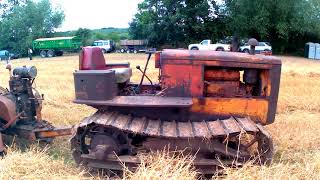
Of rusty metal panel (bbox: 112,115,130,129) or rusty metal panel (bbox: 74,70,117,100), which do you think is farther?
rusty metal panel (bbox: 74,70,117,100)

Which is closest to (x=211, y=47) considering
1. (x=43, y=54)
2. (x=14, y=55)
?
(x=43, y=54)

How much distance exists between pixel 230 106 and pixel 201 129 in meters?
0.64

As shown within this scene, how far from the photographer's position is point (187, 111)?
6.20m

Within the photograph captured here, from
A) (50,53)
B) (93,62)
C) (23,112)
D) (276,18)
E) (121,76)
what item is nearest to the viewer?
(121,76)

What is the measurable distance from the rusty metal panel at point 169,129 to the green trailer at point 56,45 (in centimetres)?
4141

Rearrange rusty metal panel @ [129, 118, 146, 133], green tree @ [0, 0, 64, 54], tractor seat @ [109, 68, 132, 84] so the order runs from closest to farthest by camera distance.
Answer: rusty metal panel @ [129, 118, 146, 133] < tractor seat @ [109, 68, 132, 84] < green tree @ [0, 0, 64, 54]

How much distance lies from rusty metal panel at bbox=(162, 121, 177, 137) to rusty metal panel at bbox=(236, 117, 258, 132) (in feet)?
2.88

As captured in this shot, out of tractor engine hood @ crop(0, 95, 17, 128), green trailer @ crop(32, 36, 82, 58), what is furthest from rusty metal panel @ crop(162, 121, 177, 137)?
green trailer @ crop(32, 36, 82, 58)

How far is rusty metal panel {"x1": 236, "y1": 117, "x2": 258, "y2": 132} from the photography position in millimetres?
5547

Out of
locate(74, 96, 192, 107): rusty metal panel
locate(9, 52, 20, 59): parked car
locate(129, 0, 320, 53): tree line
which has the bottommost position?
locate(9, 52, 20, 59): parked car

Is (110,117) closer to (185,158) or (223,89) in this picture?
(185,158)

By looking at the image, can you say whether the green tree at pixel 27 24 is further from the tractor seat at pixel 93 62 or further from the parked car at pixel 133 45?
the tractor seat at pixel 93 62

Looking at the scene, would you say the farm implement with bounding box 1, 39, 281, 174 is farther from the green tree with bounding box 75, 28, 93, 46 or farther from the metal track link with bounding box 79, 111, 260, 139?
the green tree with bounding box 75, 28, 93, 46

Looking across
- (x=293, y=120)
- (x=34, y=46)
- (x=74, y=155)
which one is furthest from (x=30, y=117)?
(x=34, y=46)
